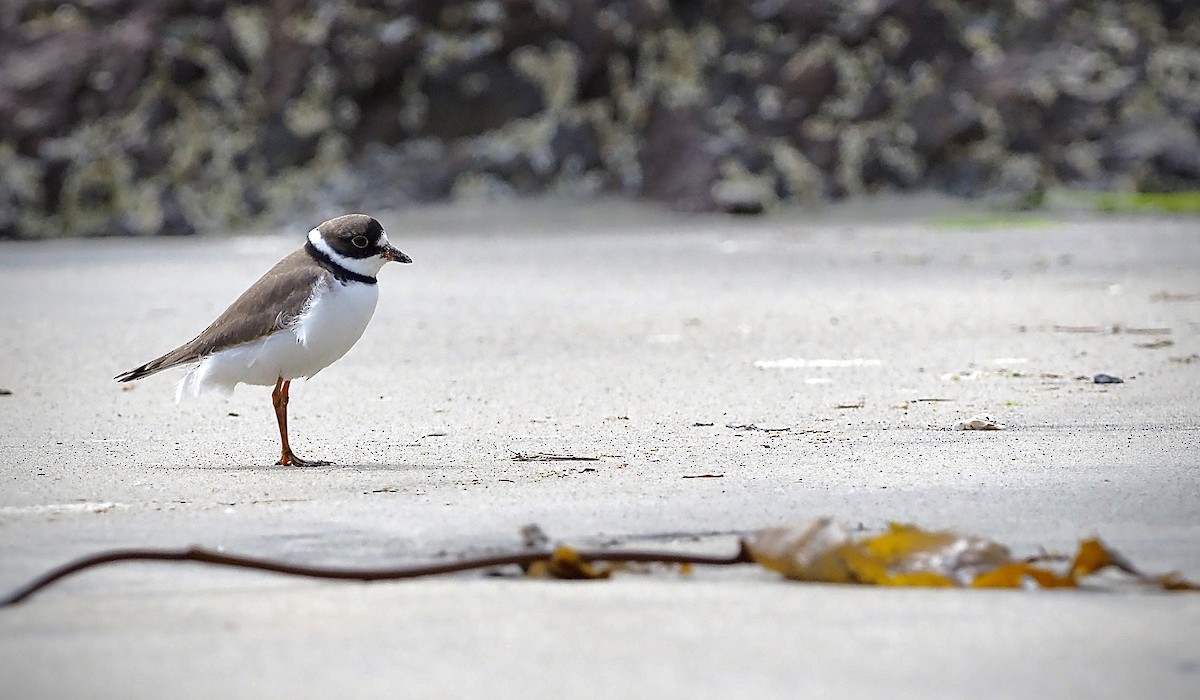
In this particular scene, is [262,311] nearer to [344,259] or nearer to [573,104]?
[344,259]

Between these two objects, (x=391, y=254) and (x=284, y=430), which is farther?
(x=391, y=254)

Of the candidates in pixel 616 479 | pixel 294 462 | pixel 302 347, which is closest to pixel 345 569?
pixel 616 479

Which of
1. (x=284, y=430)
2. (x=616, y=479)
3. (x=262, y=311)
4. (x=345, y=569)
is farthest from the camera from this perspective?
(x=262, y=311)

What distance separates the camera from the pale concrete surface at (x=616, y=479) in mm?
2086

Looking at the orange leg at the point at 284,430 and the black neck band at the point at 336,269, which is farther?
the black neck band at the point at 336,269

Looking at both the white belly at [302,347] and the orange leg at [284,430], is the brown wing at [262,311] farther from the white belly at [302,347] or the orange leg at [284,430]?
the orange leg at [284,430]

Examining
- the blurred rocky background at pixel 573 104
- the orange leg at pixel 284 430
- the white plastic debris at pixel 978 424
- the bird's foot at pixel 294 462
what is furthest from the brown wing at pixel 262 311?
the blurred rocky background at pixel 573 104

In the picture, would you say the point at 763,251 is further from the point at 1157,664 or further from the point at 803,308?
the point at 1157,664

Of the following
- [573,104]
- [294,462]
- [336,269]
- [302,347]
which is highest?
[573,104]

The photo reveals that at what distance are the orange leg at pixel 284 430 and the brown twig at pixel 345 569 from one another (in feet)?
4.27

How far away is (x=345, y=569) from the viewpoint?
8.36 feet

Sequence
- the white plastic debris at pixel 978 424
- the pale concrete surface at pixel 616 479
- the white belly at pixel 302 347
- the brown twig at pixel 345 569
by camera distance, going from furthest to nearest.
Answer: the white plastic debris at pixel 978 424 → the white belly at pixel 302 347 → the brown twig at pixel 345 569 → the pale concrete surface at pixel 616 479

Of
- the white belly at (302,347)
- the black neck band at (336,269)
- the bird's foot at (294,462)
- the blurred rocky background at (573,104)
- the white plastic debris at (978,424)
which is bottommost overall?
the bird's foot at (294,462)

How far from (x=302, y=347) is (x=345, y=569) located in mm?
1632
